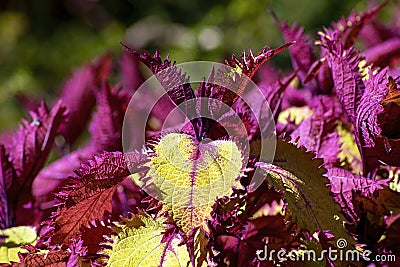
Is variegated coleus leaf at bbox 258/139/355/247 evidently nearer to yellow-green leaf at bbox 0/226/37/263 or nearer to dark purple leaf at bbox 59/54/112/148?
yellow-green leaf at bbox 0/226/37/263

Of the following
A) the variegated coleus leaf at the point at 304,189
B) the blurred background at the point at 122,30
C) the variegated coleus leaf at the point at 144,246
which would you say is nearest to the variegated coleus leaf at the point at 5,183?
the variegated coleus leaf at the point at 144,246

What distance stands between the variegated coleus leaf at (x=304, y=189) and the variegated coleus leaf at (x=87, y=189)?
14cm

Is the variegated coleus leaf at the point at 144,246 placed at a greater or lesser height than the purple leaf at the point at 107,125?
lesser

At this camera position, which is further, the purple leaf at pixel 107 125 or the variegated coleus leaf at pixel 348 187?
the purple leaf at pixel 107 125

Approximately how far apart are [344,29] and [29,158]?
1.61ft

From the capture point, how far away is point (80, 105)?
1.14m

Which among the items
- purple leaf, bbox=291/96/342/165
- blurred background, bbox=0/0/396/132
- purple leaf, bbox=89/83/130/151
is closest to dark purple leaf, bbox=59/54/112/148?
purple leaf, bbox=89/83/130/151

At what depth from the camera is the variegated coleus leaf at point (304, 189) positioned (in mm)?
524

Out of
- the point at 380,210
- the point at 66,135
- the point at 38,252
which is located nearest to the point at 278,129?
the point at 380,210

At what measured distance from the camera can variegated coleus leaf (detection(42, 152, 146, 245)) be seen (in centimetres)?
56

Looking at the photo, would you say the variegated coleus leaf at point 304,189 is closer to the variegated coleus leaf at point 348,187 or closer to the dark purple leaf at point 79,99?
the variegated coleus leaf at point 348,187

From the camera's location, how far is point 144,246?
55cm

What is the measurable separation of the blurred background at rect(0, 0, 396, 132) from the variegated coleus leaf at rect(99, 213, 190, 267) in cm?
219

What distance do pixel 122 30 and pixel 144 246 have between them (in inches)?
125
